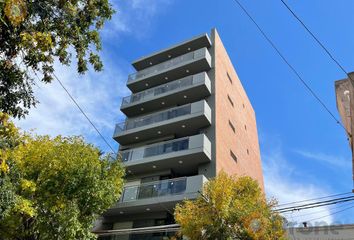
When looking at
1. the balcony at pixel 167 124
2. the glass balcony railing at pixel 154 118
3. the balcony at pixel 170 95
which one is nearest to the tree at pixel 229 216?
the balcony at pixel 167 124

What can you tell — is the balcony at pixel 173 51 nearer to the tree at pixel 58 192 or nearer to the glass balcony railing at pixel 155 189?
the glass balcony railing at pixel 155 189

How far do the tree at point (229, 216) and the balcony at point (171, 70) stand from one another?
1428 cm

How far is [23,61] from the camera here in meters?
6.86

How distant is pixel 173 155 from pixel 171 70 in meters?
9.02

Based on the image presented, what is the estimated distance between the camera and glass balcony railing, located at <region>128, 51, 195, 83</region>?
27719 mm

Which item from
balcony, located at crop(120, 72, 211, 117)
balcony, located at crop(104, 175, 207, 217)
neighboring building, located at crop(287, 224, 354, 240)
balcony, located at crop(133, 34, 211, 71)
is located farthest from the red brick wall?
neighboring building, located at crop(287, 224, 354, 240)

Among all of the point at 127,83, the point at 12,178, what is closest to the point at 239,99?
the point at 127,83

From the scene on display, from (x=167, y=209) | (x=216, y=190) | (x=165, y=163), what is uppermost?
(x=165, y=163)

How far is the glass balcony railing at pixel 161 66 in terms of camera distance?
27719 millimetres

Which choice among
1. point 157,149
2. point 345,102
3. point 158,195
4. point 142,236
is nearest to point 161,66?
point 157,149

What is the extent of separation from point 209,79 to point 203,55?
2168mm

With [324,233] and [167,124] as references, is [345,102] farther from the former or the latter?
[167,124]

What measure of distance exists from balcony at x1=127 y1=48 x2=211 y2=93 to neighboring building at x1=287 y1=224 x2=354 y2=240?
50.3 ft

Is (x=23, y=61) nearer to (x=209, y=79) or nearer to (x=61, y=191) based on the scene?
(x=61, y=191)
